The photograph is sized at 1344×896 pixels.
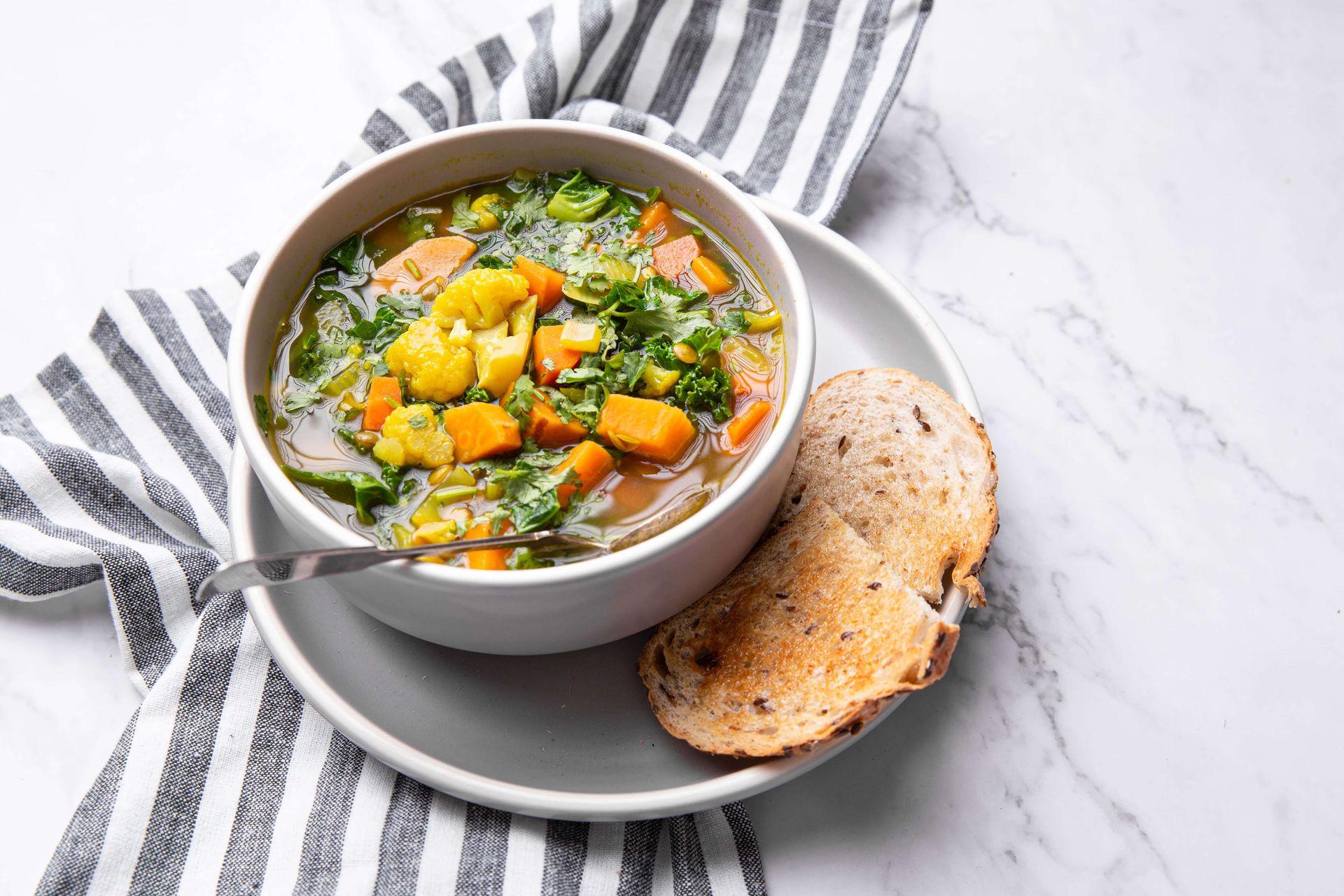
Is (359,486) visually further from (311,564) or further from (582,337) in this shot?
(582,337)

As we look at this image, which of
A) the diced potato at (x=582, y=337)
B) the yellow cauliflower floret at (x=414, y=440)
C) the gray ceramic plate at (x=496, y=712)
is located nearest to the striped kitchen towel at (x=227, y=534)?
the gray ceramic plate at (x=496, y=712)

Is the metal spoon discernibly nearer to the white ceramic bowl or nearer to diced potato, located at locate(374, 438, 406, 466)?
the white ceramic bowl

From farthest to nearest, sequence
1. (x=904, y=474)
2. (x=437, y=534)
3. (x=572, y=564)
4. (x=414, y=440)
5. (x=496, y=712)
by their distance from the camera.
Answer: (x=904, y=474)
(x=496, y=712)
(x=414, y=440)
(x=437, y=534)
(x=572, y=564)

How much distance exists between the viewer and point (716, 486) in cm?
264

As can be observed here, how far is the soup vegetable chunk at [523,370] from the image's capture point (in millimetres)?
2580

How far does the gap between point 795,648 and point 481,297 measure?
1.16 m

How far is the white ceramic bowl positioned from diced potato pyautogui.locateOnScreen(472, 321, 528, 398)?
507mm

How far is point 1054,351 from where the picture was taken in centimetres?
361

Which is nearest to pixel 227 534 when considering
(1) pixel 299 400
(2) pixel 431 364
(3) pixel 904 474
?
(1) pixel 299 400

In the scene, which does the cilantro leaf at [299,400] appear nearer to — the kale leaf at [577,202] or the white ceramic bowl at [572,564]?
the white ceramic bowl at [572,564]

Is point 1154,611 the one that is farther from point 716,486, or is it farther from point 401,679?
point 401,679

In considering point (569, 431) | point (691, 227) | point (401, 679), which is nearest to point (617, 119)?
point (691, 227)

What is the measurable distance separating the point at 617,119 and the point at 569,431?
1503 mm

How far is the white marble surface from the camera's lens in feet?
9.34
